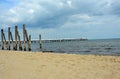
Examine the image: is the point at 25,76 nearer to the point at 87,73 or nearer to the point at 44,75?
the point at 44,75

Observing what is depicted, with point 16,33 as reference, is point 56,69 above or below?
below

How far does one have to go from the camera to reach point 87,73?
33.5 feet

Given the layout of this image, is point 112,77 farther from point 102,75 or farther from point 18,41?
point 18,41

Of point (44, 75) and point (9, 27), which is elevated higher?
point (9, 27)

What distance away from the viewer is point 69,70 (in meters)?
11.0

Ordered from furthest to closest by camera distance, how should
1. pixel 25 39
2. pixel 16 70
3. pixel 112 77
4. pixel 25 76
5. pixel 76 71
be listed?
pixel 25 39
pixel 16 70
pixel 76 71
pixel 25 76
pixel 112 77

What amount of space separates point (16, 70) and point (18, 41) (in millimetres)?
27524

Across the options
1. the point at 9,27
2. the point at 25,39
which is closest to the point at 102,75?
the point at 25,39

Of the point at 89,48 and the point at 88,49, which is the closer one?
the point at 88,49

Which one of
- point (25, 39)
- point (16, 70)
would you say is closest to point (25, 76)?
point (16, 70)

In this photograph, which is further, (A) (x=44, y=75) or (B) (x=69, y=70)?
(B) (x=69, y=70)

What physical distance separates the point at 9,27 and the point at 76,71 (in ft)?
98.5

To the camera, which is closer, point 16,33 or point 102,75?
point 102,75

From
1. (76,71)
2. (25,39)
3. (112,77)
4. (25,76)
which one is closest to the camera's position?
(112,77)
